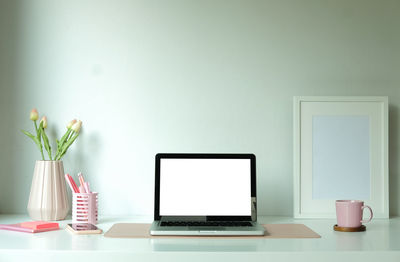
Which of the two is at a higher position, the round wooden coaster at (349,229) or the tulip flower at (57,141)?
the tulip flower at (57,141)

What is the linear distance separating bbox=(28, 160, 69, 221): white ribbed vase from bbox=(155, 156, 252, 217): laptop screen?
1.10ft

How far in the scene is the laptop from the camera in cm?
145

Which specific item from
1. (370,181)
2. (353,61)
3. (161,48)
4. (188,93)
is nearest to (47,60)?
(161,48)

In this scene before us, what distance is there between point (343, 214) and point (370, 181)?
1.10 feet

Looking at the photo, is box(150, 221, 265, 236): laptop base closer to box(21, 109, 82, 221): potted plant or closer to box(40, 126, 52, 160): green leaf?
box(21, 109, 82, 221): potted plant

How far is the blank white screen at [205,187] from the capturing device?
4.76 ft

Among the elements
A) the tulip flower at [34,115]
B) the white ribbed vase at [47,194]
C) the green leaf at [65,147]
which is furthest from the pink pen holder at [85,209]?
the tulip flower at [34,115]

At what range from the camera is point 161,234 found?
4.23ft

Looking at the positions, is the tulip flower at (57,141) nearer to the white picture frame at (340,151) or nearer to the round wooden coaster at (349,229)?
the white picture frame at (340,151)

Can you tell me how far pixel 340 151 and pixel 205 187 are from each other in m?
0.50

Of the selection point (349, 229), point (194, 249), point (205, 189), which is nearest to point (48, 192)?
point (205, 189)

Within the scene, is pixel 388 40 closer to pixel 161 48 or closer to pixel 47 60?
pixel 161 48

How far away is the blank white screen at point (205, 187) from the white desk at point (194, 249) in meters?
0.22

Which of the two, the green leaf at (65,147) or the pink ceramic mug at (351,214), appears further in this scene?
the green leaf at (65,147)
